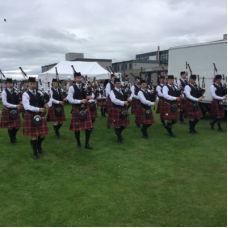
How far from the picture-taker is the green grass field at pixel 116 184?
8.37ft

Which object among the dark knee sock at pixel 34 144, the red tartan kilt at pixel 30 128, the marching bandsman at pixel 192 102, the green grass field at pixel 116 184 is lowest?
the green grass field at pixel 116 184

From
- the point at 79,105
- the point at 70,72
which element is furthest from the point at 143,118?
the point at 70,72

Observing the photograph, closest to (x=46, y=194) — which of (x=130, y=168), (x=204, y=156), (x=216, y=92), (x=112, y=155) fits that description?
(x=130, y=168)

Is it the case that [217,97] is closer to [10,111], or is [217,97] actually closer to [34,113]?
[34,113]

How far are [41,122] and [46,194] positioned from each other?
1581 mm

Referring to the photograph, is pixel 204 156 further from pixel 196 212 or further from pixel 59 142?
pixel 59 142

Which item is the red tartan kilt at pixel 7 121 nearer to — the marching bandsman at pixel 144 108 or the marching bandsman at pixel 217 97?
the marching bandsman at pixel 144 108

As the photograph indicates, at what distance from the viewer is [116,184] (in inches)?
131

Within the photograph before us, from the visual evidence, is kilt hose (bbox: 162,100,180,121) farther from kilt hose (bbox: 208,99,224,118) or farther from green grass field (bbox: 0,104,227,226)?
kilt hose (bbox: 208,99,224,118)

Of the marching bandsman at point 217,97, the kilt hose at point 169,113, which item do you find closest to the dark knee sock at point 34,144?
the kilt hose at point 169,113

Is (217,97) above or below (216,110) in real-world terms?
above

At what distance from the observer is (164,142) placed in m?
5.54

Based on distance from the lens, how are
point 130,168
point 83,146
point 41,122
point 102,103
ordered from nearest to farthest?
point 130,168, point 41,122, point 83,146, point 102,103

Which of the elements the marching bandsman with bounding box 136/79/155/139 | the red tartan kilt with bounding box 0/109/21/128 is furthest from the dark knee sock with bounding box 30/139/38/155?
the marching bandsman with bounding box 136/79/155/139
